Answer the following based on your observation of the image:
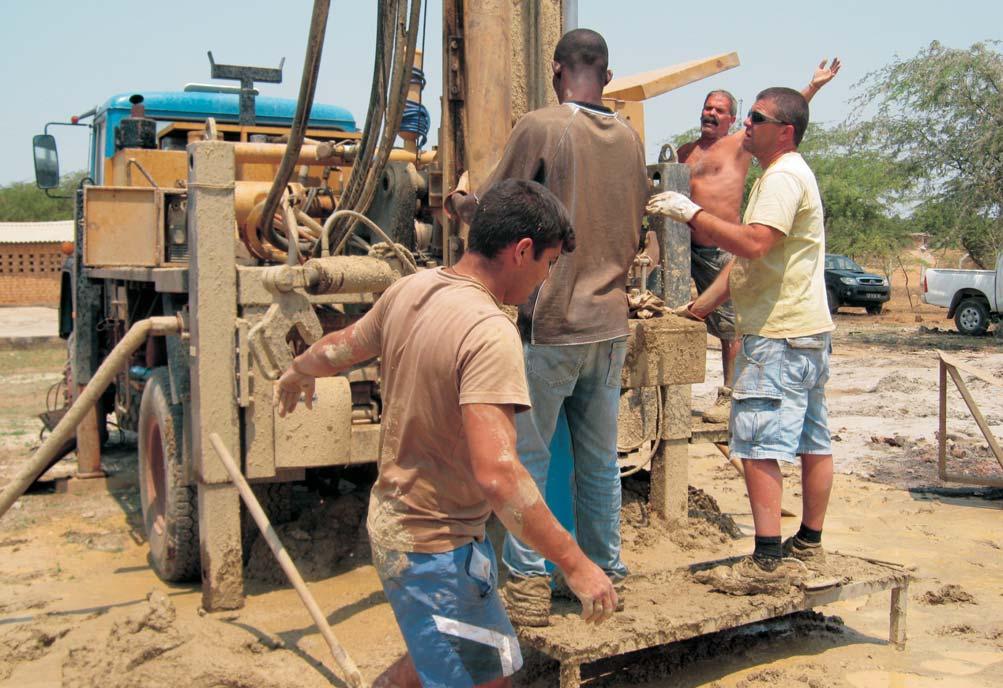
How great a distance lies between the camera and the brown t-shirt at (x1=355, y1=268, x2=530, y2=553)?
2.37 meters

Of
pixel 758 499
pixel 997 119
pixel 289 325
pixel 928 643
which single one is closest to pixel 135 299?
pixel 289 325

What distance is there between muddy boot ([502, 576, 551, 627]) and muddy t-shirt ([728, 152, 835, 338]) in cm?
123

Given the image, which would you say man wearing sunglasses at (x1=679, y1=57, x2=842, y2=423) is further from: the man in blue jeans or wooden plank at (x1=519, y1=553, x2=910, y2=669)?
the man in blue jeans

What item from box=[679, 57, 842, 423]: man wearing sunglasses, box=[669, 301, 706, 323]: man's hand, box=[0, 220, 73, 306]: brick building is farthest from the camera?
box=[0, 220, 73, 306]: brick building

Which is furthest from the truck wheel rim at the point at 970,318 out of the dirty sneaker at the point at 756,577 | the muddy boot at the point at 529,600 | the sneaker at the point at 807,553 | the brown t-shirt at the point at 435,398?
the brown t-shirt at the point at 435,398

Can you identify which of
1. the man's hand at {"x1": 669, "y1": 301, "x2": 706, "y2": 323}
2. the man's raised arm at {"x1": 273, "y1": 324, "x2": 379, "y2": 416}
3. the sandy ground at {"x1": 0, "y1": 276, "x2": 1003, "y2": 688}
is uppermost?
the man's hand at {"x1": 669, "y1": 301, "x2": 706, "y2": 323}

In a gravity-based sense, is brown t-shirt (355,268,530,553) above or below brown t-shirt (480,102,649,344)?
below

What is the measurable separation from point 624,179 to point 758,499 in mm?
1263

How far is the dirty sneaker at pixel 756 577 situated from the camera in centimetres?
372

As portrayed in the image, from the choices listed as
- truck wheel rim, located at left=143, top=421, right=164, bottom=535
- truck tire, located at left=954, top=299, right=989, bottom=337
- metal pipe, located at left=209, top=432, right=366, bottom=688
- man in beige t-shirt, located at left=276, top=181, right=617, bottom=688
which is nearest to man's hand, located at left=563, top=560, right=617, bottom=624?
man in beige t-shirt, located at left=276, top=181, right=617, bottom=688

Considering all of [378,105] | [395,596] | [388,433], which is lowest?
[395,596]

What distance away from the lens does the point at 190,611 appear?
4523 millimetres

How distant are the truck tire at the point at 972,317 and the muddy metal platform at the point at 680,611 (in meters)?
17.1

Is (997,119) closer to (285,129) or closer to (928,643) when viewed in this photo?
(285,129)
